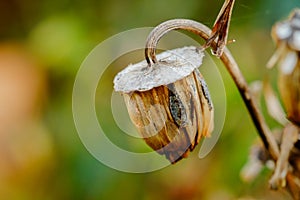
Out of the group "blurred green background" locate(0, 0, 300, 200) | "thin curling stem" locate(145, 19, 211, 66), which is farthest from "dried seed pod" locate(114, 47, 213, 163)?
"blurred green background" locate(0, 0, 300, 200)

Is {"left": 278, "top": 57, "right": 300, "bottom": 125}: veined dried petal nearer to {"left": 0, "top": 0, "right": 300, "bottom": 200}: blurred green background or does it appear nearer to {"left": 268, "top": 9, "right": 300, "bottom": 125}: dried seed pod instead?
{"left": 268, "top": 9, "right": 300, "bottom": 125}: dried seed pod

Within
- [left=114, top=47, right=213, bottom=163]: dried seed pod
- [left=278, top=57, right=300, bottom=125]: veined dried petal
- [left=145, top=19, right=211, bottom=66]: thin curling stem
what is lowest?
[left=278, top=57, right=300, bottom=125]: veined dried petal

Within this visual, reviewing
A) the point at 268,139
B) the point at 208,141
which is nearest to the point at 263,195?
the point at 208,141

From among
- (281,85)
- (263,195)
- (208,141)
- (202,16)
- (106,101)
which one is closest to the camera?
(281,85)

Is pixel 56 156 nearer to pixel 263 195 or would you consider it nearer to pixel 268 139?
pixel 263 195

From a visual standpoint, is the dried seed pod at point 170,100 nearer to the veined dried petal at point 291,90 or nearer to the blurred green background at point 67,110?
the veined dried petal at point 291,90

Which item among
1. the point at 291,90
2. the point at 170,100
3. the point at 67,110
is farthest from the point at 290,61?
the point at 67,110
